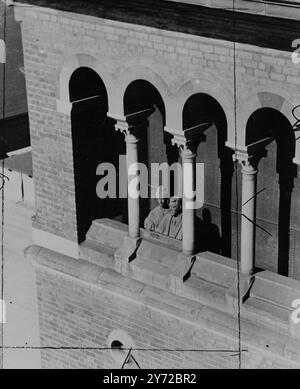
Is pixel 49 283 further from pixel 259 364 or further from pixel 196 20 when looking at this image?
pixel 196 20

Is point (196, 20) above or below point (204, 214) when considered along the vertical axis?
above

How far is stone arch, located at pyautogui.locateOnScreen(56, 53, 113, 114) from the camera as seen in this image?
1652 cm

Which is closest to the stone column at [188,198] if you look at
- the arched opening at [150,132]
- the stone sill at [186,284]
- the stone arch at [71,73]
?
the stone sill at [186,284]

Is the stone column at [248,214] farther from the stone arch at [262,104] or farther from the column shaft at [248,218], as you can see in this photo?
the stone arch at [262,104]

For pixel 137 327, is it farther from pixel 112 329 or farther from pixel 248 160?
pixel 248 160

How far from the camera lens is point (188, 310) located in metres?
16.6

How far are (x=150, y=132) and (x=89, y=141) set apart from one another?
114 centimetres

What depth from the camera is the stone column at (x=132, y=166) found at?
659 inches

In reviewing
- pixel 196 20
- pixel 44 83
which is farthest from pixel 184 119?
pixel 44 83

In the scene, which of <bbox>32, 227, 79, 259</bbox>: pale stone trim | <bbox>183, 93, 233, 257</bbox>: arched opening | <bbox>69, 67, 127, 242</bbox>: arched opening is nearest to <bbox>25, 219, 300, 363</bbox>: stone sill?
<bbox>32, 227, 79, 259</bbox>: pale stone trim

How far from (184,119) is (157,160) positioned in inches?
104

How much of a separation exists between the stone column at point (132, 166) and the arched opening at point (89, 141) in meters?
1.11

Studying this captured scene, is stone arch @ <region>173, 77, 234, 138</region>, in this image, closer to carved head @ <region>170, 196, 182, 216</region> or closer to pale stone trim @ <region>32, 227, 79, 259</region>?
carved head @ <region>170, 196, 182, 216</region>

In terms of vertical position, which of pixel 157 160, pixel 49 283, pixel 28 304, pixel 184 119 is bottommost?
pixel 28 304
